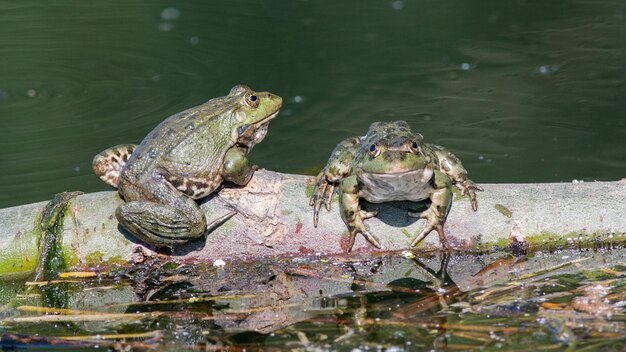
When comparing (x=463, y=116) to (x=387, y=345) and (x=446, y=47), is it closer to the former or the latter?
(x=446, y=47)

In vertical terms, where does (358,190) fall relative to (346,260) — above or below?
above

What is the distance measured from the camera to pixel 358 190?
515 centimetres

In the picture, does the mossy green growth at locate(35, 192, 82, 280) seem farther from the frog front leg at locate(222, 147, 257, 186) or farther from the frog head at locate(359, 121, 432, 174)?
the frog head at locate(359, 121, 432, 174)

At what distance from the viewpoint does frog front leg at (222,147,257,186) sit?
210 inches

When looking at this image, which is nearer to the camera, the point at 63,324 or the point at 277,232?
the point at 63,324

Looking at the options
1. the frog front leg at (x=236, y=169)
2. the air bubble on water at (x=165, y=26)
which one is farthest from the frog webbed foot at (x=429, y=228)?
the air bubble on water at (x=165, y=26)

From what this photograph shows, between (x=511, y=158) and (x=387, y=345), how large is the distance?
439cm

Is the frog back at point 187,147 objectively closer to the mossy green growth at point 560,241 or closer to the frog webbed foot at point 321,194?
the frog webbed foot at point 321,194

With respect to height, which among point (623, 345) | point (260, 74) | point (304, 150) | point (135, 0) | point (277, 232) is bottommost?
point (623, 345)

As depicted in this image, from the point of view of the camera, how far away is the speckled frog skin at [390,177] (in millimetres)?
4949

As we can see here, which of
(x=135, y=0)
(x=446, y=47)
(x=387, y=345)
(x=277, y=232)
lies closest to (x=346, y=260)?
(x=277, y=232)

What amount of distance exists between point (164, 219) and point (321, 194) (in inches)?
A: 35.5

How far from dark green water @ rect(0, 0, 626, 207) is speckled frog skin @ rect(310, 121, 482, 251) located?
7.82 ft

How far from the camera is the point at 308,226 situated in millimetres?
5324
